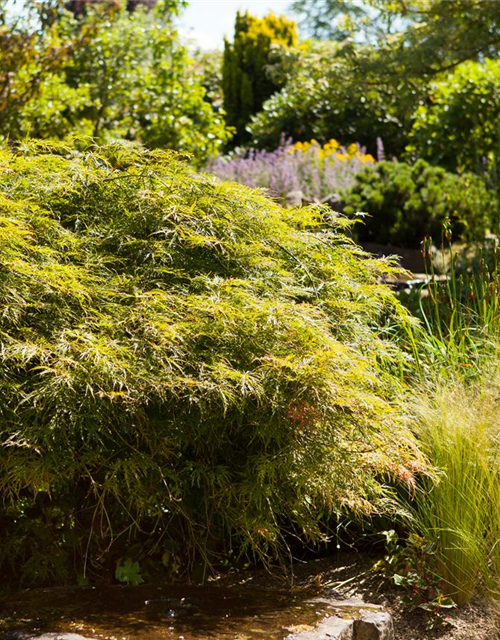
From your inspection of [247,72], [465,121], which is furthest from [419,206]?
[247,72]

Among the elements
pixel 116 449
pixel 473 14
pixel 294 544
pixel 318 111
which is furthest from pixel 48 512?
pixel 318 111

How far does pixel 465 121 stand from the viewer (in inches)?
452

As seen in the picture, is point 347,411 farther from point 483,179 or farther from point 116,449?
point 483,179

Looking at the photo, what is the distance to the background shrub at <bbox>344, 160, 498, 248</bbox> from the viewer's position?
873cm

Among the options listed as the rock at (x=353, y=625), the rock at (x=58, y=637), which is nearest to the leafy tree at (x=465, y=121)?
the rock at (x=353, y=625)

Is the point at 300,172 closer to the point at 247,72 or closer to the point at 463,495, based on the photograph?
the point at 247,72

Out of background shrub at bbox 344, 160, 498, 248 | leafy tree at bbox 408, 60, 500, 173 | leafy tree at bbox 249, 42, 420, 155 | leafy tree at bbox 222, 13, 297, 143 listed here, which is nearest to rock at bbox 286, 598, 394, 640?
background shrub at bbox 344, 160, 498, 248

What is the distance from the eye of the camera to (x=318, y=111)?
49.7ft

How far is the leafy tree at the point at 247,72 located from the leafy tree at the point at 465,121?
600 centimetres

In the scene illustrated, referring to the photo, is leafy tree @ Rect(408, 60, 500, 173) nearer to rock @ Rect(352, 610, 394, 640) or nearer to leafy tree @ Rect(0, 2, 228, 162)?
leafy tree @ Rect(0, 2, 228, 162)

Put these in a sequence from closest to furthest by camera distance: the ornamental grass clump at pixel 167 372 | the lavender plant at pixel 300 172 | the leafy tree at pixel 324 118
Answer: the ornamental grass clump at pixel 167 372 < the lavender plant at pixel 300 172 < the leafy tree at pixel 324 118

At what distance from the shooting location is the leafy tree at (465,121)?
448 inches

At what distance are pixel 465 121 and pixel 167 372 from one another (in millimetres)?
9767

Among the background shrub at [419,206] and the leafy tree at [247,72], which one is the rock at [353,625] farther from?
the leafy tree at [247,72]
